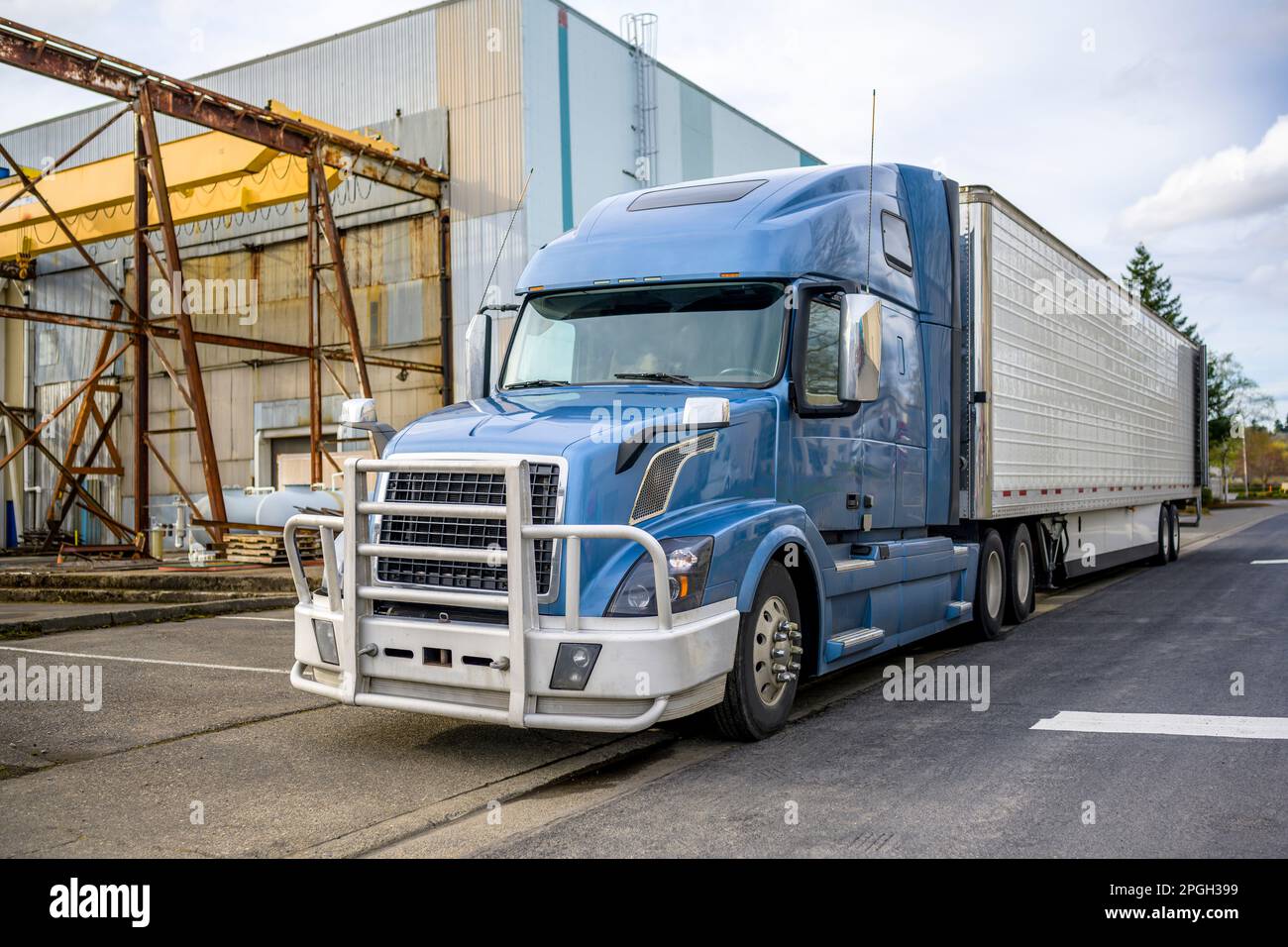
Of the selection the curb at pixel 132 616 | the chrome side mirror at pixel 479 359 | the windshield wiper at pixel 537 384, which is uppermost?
the chrome side mirror at pixel 479 359

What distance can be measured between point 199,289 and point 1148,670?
25.6 m

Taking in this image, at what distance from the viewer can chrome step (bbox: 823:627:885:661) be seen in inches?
265

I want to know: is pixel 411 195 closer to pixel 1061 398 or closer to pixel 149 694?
pixel 1061 398

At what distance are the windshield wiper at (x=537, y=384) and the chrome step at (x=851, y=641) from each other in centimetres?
228

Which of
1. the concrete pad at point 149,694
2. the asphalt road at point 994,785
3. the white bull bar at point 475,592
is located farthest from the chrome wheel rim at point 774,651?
the concrete pad at point 149,694

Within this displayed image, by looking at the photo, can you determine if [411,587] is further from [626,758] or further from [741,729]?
[741,729]

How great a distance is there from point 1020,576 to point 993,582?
1.01 m

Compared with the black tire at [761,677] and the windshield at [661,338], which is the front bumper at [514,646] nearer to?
the black tire at [761,677]

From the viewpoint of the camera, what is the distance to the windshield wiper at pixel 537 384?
22.5 feet

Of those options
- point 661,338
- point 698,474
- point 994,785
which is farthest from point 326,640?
point 994,785

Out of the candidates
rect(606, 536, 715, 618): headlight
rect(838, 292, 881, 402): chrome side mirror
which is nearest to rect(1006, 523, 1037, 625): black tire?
rect(838, 292, 881, 402): chrome side mirror
